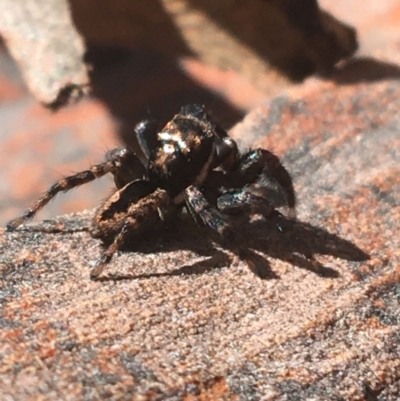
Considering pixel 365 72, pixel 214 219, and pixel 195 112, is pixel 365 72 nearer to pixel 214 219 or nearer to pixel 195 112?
pixel 195 112

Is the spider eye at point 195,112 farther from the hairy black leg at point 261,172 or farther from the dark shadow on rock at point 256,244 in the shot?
the dark shadow on rock at point 256,244

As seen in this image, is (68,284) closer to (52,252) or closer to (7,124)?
(52,252)

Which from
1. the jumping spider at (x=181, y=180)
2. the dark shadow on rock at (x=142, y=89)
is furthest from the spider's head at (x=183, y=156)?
the dark shadow on rock at (x=142, y=89)

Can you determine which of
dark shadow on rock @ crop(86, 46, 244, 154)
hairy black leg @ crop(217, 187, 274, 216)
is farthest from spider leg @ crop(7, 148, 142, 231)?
dark shadow on rock @ crop(86, 46, 244, 154)

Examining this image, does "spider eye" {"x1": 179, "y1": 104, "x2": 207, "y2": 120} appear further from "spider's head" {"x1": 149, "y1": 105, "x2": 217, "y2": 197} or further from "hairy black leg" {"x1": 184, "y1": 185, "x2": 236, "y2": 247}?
"hairy black leg" {"x1": 184, "y1": 185, "x2": 236, "y2": 247}

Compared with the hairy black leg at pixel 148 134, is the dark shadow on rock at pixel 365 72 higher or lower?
higher

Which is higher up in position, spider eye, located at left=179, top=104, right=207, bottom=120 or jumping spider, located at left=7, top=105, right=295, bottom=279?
spider eye, located at left=179, top=104, right=207, bottom=120
